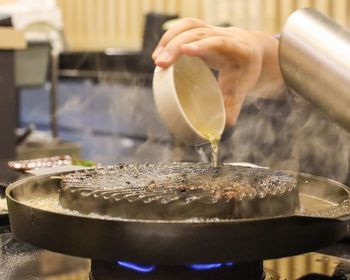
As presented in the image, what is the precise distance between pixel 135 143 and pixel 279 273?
392 cm

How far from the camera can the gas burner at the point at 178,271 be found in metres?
1.04

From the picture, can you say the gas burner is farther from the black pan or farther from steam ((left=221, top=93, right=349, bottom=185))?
steam ((left=221, top=93, right=349, bottom=185))

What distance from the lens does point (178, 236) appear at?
0.89 meters

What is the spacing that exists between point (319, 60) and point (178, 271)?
48cm

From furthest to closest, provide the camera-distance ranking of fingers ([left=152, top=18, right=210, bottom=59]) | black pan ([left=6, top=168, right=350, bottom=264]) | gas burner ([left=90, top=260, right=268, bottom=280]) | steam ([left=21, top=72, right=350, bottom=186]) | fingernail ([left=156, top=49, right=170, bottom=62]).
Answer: steam ([left=21, top=72, right=350, bottom=186])
fingers ([left=152, top=18, right=210, bottom=59])
fingernail ([left=156, top=49, right=170, bottom=62])
gas burner ([left=90, top=260, right=268, bottom=280])
black pan ([left=6, top=168, right=350, bottom=264])

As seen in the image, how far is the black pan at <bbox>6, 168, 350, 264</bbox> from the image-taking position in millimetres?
891

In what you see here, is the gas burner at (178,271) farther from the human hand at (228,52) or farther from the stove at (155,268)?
the human hand at (228,52)

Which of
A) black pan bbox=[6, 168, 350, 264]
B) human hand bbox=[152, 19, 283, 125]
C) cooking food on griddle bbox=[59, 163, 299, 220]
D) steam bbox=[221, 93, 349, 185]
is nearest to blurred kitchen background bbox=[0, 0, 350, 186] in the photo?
steam bbox=[221, 93, 349, 185]

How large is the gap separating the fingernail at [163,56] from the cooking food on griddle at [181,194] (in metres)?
0.25

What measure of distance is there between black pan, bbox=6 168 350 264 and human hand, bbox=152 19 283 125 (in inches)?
16.9

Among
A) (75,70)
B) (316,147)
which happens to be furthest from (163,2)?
(316,147)

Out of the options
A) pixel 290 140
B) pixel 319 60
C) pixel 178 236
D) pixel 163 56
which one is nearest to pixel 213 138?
pixel 163 56

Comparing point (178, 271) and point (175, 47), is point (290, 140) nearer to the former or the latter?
point (175, 47)

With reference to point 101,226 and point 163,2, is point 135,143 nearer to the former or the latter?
point 163,2
